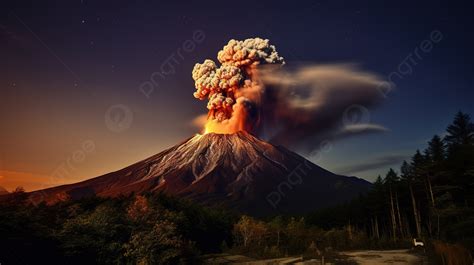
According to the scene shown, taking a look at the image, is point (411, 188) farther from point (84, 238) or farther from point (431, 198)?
point (84, 238)

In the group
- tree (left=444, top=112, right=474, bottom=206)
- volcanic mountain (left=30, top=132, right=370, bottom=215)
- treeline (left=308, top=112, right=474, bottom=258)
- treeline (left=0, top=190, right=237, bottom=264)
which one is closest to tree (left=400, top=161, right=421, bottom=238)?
treeline (left=308, top=112, right=474, bottom=258)

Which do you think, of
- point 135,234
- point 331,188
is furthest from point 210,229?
point 331,188

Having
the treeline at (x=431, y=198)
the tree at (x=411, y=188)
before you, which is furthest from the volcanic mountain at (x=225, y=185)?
the tree at (x=411, y=188)

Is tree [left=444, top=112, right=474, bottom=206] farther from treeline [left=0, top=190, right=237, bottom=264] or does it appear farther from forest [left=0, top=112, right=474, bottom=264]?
treeline [left=0, top=190, right=237, bottom=264]

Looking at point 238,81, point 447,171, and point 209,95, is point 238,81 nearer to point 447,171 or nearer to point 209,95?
point 209,95

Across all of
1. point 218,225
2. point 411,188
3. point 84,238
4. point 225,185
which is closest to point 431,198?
point 411,188

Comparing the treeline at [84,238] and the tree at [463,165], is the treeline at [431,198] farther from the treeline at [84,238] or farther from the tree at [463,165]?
the treeline at [84,238]

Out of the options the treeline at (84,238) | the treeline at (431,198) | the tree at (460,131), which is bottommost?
the treeline at (84,238)

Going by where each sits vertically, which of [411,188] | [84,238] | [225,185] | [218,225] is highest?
[225,185]
